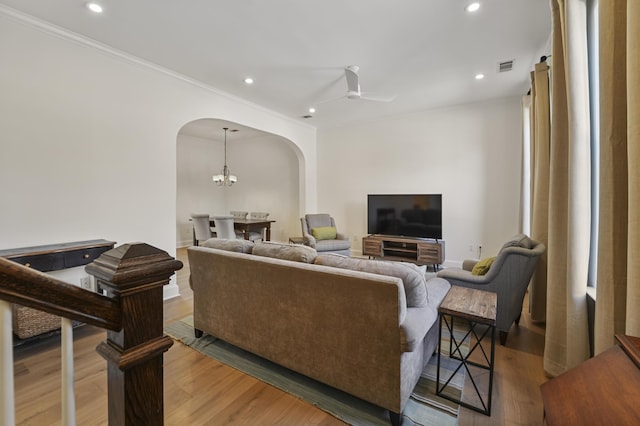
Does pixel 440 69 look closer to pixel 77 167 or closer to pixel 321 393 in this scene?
pixel 321 393

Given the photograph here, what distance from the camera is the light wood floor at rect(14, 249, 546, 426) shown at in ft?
5.54

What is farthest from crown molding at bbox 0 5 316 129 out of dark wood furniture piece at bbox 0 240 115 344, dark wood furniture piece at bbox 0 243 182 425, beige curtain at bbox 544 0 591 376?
beige curtain at bbox 544 0 591 376

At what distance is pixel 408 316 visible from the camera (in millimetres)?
1634

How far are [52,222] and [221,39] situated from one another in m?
2.42

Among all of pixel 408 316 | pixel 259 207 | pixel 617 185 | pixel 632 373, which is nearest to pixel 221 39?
pixel 408 316

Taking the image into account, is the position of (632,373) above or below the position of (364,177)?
below

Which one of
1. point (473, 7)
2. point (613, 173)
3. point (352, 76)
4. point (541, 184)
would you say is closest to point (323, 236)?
point (352, 76)

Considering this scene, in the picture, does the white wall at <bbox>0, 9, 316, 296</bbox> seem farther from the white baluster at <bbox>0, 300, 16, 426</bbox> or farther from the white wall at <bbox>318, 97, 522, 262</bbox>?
the white wall at <bbox>318, 97, 522, 262</bbox>

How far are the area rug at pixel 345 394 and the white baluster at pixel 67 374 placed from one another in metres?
1.51

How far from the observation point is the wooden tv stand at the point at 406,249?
4.63 meters

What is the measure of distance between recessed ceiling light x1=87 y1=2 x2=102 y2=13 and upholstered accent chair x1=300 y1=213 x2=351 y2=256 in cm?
383

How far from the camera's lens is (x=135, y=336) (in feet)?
2.11

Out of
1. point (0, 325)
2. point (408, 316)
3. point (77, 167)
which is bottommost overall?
point (408, 316)

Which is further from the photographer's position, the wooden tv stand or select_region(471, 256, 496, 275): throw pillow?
the wooden tv stand
